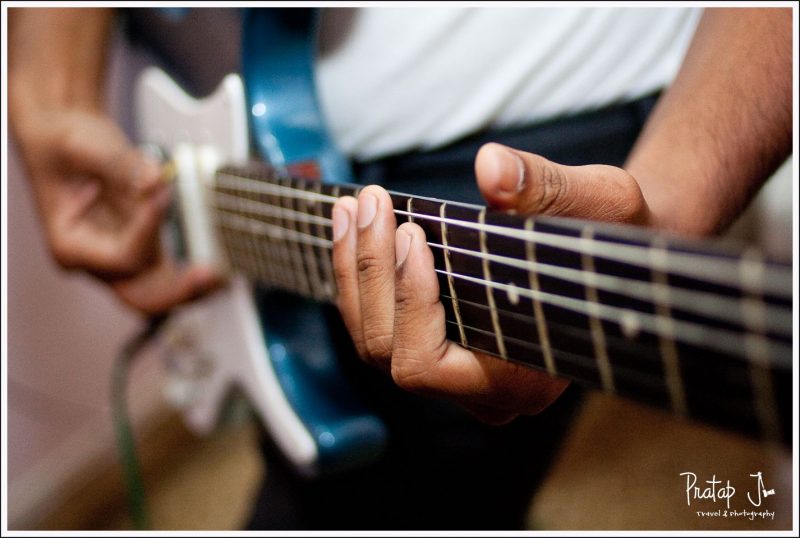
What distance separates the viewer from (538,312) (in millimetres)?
332

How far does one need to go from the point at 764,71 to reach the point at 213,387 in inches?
29.7

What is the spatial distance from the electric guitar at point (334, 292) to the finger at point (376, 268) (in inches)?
0.5

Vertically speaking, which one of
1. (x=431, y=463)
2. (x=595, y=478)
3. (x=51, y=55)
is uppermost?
(x=51, y=55)

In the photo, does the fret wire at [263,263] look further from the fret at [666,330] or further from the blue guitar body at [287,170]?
the fret at [666,330]

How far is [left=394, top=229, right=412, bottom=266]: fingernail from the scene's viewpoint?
383 mm

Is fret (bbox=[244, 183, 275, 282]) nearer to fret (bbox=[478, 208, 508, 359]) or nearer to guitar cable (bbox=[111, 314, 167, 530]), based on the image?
fret (bbox=[478, 208, 508, 359])

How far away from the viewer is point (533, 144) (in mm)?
581

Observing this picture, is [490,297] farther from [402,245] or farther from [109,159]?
[109,159]

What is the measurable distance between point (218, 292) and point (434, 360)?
497 mm

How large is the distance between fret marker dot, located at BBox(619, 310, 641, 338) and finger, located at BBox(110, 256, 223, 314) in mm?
615

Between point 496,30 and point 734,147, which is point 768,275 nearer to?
point 734,147

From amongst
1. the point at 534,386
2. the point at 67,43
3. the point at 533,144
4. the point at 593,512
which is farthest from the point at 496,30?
the point at 593,512

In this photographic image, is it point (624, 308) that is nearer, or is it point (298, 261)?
point (624, 308)

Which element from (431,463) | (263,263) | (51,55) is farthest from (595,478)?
(51,55)
